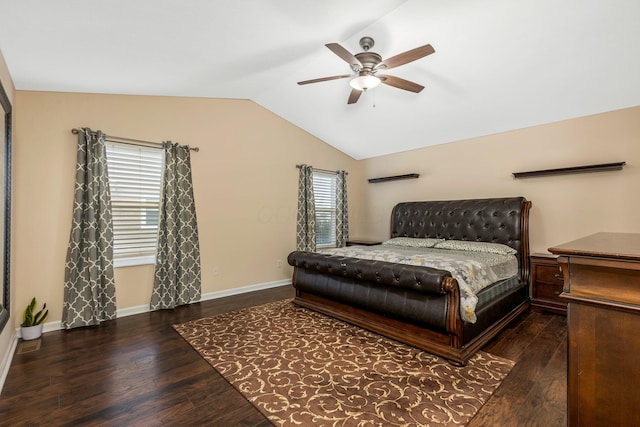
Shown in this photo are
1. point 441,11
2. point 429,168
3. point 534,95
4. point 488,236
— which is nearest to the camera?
point 441,11

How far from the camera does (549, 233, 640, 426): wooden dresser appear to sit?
0.98 m

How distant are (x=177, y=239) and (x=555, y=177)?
5054 millimetres

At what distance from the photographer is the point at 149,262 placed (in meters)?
3.87

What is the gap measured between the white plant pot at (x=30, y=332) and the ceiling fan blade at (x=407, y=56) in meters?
4.13

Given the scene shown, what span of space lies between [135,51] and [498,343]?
4.22 meters

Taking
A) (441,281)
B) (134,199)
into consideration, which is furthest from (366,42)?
(134,199)

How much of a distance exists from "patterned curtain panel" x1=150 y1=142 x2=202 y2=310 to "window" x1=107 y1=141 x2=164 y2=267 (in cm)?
13

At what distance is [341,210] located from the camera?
5969 mm

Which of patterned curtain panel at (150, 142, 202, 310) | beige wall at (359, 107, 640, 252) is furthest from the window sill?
beige wall at (359, 107, 640, 252)

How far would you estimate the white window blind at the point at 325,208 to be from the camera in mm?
5832

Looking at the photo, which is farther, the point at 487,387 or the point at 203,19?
the point at 203,19

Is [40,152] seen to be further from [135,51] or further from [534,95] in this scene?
[534,95]

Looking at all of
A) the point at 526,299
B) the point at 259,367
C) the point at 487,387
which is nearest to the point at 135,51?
the point at 259,367

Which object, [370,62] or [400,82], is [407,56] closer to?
[370,62]
